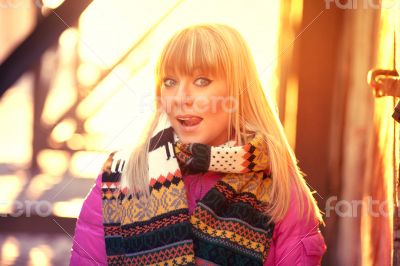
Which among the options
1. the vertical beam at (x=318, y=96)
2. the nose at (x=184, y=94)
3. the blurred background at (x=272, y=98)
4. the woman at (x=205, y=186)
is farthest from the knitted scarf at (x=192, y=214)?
the vertical beam at (x=318, y=96)

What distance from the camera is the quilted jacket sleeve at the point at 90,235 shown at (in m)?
1.78

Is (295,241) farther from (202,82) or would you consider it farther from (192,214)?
(202,82)

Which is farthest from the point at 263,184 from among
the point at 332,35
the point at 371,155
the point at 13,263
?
the point at 13,263

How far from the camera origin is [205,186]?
184cm

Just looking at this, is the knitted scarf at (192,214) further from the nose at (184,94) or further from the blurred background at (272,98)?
the blurred background at (272,98)

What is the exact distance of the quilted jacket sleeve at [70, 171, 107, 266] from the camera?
1.78m

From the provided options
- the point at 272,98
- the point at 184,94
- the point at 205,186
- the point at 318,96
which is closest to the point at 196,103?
the point at 184,94

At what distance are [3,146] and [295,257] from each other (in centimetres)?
243

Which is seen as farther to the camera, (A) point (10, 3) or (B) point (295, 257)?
(A) point (10, 3)

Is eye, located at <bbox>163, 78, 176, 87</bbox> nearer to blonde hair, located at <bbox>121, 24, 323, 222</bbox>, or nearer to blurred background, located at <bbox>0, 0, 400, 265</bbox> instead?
blonde hair, located at <bbox>121, 24, 323, 222</bbox>

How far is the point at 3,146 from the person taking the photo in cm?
381

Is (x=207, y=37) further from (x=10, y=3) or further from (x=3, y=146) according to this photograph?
(x=3, y=146)

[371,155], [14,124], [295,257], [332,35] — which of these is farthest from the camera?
[14,124]

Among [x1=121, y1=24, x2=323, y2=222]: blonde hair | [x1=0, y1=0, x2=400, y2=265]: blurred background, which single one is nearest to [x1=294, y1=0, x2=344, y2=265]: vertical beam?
[x1=0, y1=0, x2=400, y2=265]: blurred background
